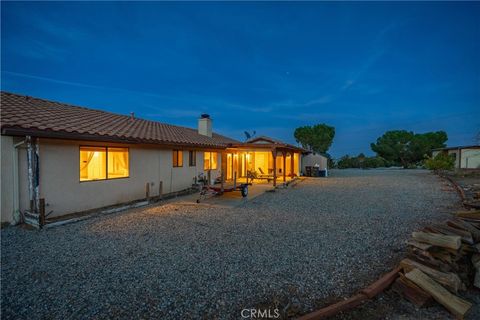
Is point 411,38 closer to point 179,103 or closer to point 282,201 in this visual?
point 282,201

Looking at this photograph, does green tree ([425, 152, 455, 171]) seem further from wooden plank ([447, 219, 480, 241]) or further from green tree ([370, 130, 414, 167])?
wooden plank ([447, 219, 480, 241])

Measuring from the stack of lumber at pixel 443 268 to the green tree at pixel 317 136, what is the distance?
37.2m

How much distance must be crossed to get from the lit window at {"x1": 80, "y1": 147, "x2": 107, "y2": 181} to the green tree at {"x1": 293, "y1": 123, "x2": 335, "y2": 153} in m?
36.6

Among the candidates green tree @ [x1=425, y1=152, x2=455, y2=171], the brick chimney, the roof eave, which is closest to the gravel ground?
the roof eave

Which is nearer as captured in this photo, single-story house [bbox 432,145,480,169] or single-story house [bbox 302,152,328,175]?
single-story house [bbox 302,152,328,175]

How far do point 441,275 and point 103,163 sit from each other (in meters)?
9.78

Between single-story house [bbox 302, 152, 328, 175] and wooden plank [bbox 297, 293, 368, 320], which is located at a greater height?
single-story house [bbox 302, 152, 328, 175]

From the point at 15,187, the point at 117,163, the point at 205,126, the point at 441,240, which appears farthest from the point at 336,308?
the point at 205,126

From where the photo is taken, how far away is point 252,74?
72.2 metres

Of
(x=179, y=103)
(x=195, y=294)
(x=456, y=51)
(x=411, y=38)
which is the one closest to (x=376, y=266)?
(x=195, y=294)

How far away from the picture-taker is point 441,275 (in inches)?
127

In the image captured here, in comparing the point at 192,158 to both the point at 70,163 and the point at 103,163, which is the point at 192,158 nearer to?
the point at 103,163

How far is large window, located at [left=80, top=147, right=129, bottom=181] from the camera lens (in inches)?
316

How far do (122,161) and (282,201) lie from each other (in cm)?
715
